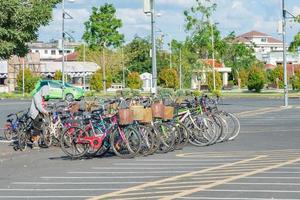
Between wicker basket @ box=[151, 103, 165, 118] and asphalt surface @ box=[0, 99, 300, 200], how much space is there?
3.49ft

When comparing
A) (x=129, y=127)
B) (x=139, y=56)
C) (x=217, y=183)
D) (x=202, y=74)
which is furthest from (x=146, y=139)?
(x=139, y=56)

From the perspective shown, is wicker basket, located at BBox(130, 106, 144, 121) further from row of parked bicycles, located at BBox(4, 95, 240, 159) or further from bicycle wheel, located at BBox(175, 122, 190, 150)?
bicycle wheel, located at BBox(175, 122, 190, 150)

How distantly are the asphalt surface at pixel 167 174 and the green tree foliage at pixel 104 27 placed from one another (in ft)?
275

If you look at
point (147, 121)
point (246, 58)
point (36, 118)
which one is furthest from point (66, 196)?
point (246, 58)

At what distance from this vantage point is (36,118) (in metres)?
18.8

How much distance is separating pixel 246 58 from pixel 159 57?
1598cm

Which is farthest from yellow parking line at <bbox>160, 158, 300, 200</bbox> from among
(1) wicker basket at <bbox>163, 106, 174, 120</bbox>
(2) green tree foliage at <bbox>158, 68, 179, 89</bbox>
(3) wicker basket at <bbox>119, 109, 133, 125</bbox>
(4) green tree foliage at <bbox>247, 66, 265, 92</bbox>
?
(2) green tree foliage at <bbox>158, 68, 179, 89</bbox>

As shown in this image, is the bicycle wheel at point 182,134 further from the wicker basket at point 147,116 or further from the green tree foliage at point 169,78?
the green tree foliage at point 169,78

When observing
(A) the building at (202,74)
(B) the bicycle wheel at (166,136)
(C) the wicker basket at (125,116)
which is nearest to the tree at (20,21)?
(C) the wicker basket at (125,116)

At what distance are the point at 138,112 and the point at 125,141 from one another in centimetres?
93

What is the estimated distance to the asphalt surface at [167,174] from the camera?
11.1 m

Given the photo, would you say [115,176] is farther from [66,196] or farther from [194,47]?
[194,47]

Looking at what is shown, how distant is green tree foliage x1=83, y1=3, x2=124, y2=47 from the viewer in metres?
103

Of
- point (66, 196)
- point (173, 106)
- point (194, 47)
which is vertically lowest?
point (66, 196)
